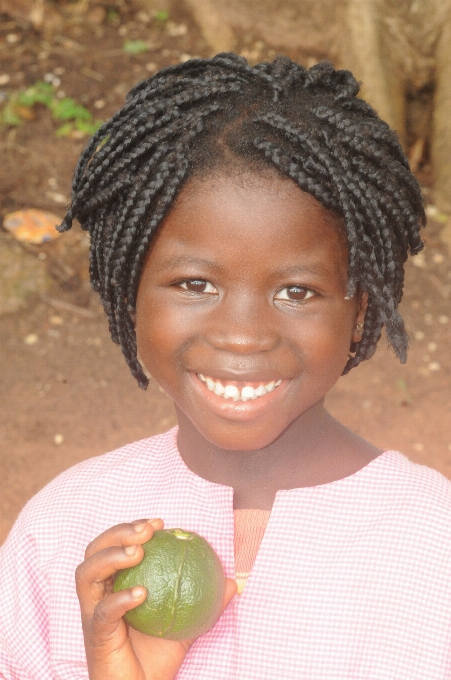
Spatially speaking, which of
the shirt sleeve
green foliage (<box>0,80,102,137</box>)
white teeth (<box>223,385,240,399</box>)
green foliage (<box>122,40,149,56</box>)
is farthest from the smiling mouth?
green foliage (<box>122,40,149,56</box>)

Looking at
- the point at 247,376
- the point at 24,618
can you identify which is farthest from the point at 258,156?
the point at 24,618

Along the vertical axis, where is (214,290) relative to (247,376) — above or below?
above

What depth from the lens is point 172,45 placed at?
720cm

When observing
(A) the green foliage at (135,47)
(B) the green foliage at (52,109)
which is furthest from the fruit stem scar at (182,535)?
(A) the green foliage at (135,47)

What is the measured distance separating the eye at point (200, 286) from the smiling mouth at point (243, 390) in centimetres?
22

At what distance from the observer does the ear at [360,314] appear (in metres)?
2.27

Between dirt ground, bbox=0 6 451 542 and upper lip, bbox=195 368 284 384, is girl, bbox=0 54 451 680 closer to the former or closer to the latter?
upper lip, bbox=195 368 284 384

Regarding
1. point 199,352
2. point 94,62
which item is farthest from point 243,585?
point 94,62

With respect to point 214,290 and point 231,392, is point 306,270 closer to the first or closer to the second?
point 214,290

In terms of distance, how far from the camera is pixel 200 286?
206 centimetres

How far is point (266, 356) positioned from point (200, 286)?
0.23m

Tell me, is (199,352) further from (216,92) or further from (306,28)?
(306,28)

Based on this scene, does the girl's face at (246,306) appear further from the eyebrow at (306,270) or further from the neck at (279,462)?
the neck at (279,462)

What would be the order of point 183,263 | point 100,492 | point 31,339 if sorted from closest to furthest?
1. point 183,263
2. point 100,492
3. point 31,339
